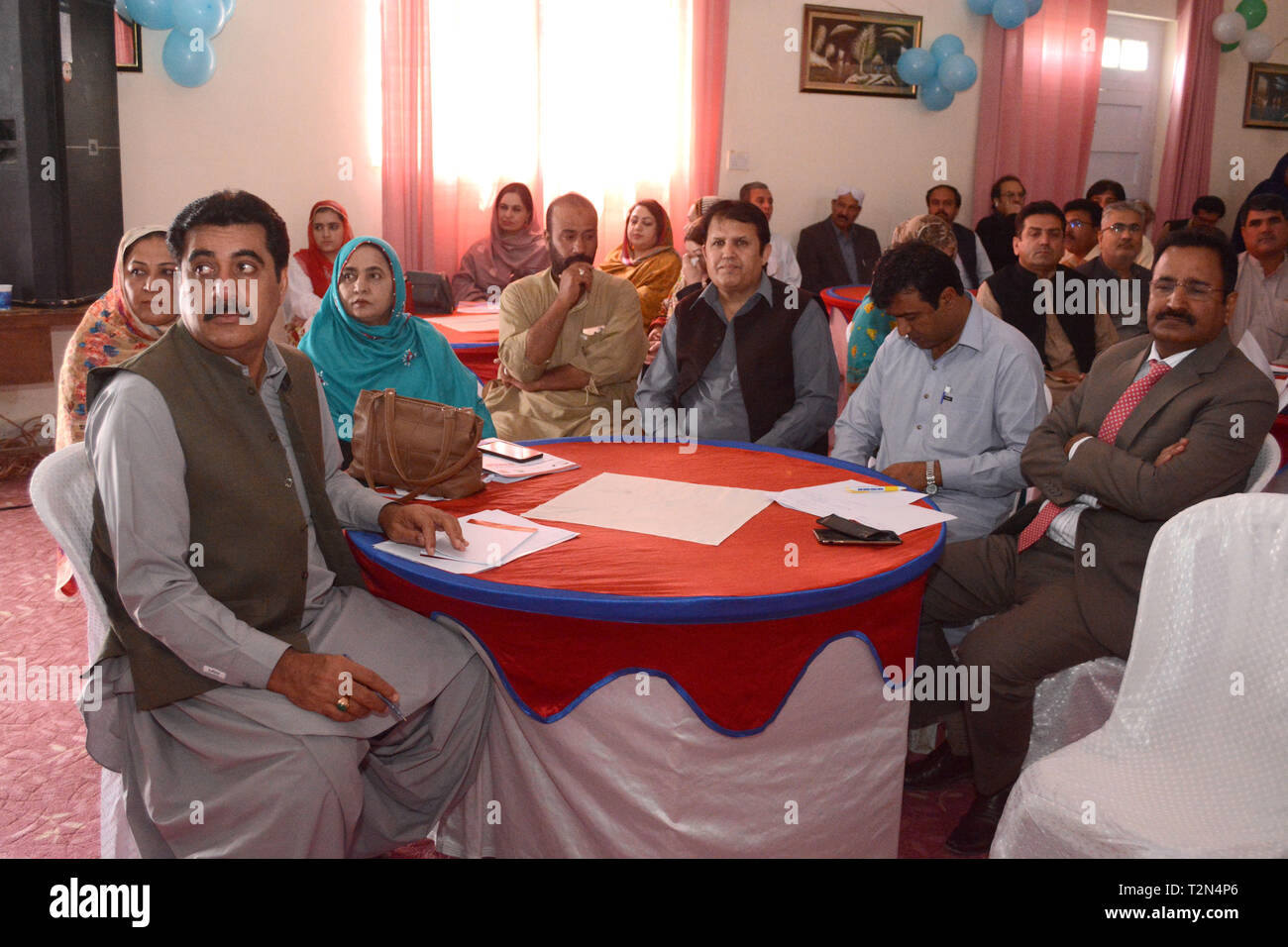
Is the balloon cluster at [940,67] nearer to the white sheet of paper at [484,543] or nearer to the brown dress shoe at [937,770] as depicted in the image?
the brown dress shoe at [937,770]

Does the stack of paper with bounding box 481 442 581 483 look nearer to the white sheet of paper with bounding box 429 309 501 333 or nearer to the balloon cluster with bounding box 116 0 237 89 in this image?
the white sheet of paper with bounding box 429 309 501 333

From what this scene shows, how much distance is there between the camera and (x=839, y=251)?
7.91 meters

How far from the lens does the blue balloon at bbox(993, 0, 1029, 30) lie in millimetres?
8133

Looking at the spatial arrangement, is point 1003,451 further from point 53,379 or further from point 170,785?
point 53,379

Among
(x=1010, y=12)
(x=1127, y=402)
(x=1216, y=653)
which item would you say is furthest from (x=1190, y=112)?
(x=1216, y=653)

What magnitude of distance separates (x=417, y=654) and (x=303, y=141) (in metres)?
5.39

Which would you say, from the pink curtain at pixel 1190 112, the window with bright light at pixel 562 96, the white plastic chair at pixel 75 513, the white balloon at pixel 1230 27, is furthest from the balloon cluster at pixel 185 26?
the white balloon at pixel 1230 27

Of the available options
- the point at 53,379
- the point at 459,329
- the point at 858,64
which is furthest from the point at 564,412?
the point at 858,64

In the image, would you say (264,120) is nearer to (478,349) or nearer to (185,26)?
(185,26)

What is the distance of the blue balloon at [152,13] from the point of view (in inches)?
215

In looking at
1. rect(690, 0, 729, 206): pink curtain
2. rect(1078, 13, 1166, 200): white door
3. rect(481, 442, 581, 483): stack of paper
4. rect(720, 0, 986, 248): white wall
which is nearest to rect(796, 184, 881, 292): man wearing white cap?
rect(720, 0, 986, 248): white wall

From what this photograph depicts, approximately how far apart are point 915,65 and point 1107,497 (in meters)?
6.79

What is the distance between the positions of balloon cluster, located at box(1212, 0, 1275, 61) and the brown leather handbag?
372 inches

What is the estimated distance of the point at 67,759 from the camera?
8.66 feet
